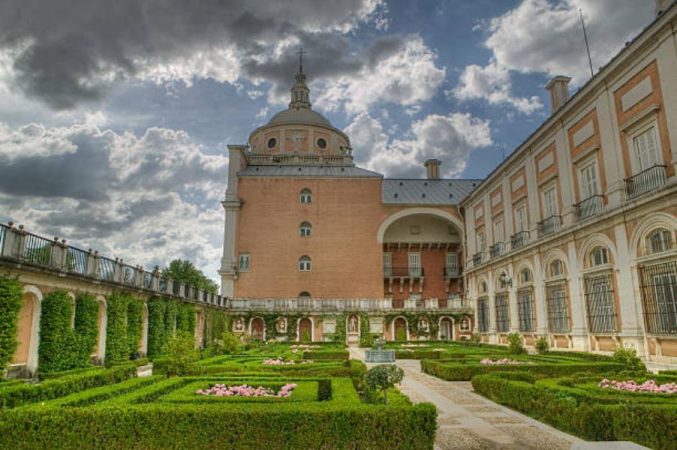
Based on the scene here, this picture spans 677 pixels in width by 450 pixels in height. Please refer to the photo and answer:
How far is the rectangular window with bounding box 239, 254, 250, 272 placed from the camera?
37.3 meters

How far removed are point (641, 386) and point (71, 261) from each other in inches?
607

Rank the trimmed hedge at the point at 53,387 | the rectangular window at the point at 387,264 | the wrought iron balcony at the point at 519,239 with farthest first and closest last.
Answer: the rectangular window at the point at 387,264 < the wrought iron balcony at the point at 519,239 < the trimmed hedge at the point at 53,387

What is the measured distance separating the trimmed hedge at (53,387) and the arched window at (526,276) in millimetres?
20405

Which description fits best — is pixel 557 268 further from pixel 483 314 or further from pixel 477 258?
pixel 477 258

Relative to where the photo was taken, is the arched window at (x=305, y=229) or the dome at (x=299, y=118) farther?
the dome at (x=299, y=118)

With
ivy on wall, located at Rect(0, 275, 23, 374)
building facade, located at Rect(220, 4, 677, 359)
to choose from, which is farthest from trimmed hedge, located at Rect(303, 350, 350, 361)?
ivy on wall, located at Rect(0, 275, 23, 374)

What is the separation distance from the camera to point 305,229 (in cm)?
3838

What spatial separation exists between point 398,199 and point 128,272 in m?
26.0

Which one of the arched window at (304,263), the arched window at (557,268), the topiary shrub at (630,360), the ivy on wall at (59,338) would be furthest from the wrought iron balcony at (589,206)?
the arched window at (304,263)

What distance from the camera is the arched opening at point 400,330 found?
34312 millimetres

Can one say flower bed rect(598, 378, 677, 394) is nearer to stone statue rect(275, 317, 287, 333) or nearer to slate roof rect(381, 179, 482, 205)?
stone statue rect(275, 317, 287, 333)

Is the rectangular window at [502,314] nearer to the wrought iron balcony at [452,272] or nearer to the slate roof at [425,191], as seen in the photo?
the wrought iron balcony at [452,272]

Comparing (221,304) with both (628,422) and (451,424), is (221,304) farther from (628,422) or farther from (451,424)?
(628,422)

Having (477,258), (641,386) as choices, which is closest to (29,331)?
(641,386)
